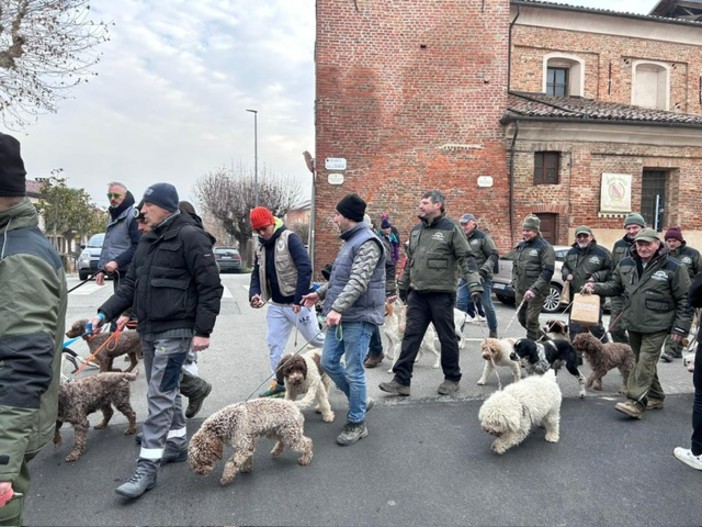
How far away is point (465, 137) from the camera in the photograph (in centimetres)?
1534

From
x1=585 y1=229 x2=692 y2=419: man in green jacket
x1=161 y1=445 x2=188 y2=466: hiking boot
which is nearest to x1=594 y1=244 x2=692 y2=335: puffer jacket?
x1=585 y1=229 x2=692 y2=419: man in green jacket

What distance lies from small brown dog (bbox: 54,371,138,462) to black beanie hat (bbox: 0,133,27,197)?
231 cm

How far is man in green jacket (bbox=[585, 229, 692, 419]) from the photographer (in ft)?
15.4

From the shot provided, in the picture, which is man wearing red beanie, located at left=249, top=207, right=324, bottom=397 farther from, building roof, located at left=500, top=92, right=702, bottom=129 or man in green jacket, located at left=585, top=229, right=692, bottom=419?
building roof, located at left=500, top=92, right=702, bottom=129

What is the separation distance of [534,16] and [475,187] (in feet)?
28.5

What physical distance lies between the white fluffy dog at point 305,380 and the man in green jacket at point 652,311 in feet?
9.52

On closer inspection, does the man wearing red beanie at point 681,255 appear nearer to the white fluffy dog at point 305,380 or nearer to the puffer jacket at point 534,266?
the puffer jacket at point 534,266

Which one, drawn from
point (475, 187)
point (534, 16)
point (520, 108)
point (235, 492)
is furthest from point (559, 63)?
point (235, 492)

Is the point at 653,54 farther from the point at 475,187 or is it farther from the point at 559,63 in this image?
the point at 475,187

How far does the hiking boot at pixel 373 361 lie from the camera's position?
655 centimetres

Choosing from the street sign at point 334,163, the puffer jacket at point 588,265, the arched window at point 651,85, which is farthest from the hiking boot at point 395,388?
the arched window at point 651,85

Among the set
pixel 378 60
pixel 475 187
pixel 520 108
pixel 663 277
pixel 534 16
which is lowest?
pixel 663 277

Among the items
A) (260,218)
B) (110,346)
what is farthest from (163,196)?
(110,346)

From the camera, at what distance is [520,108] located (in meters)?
16.0
